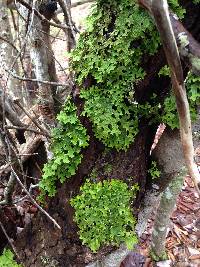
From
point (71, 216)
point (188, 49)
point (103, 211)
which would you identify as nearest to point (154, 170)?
point (103, 211)

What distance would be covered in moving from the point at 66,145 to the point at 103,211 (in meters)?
0.42

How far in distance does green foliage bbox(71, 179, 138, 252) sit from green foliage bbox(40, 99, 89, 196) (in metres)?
0.14

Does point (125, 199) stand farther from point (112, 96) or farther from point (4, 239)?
point (4, 239)

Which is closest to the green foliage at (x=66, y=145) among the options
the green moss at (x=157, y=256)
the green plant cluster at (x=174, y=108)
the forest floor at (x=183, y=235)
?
the green plant cluster at (x=174, y=108)

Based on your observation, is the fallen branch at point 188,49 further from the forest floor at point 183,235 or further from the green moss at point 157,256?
the green moss at point 157,256

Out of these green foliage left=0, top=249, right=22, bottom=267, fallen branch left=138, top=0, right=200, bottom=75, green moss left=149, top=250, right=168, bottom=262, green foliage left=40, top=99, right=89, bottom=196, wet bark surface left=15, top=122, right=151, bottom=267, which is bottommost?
green moss left=149, top=250, right=168, bottom=262

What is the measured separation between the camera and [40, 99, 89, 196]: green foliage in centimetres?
188

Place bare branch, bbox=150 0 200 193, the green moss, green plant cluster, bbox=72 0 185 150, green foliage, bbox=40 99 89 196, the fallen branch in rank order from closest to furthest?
bare branch, bbox=150 0 200 193, the fallen branch, green plant cluster, bbox=72 0 185 150, green foliage, bbox=40 99 89 196, the green moss

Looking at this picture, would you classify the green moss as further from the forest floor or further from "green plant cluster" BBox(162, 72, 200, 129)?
"green plant cluster" BBox(162, 72, 200, 129)

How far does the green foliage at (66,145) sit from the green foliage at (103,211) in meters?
0.14

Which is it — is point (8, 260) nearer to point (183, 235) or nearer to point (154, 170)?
point (154, 170)

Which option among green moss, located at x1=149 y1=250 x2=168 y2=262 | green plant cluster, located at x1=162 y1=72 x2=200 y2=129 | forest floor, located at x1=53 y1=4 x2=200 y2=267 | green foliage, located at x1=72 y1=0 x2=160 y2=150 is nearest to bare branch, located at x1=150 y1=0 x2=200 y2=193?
green plant cluster, located at x1=162 y1=72 x2=200 y2=129

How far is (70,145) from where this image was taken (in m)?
1.93

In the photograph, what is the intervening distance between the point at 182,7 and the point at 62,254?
1525 millimetres
